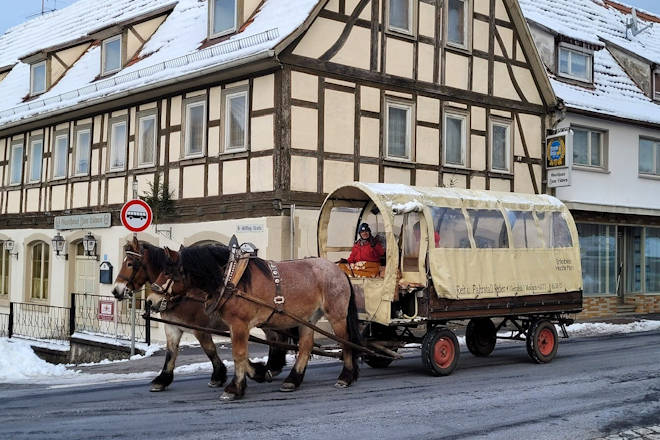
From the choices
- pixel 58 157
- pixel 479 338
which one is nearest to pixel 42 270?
pixel 58 157

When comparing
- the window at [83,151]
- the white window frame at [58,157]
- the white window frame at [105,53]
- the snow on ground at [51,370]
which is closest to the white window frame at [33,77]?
the white window frame at [58,157]

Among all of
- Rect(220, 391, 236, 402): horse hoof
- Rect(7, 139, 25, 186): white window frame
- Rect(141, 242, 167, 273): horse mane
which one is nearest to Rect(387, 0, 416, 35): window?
Rect(141, 242, 167, 273): horse mane

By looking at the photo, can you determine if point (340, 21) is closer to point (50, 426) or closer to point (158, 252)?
point (158, 252)

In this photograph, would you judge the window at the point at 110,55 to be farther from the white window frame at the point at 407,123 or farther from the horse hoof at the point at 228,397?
the horse hoof at the point at 228,397

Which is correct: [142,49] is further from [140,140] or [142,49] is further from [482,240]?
[482,240]

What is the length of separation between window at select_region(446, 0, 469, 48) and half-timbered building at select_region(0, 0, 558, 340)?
1.9 inches

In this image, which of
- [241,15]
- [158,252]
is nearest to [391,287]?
[158,252]

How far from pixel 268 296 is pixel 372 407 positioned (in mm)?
1714

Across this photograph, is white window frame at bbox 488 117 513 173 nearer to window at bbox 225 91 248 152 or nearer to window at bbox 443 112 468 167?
window at bbox 443 112 468 167

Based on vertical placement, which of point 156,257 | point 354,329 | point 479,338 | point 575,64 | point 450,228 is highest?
point 575,64

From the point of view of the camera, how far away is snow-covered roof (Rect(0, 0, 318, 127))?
16.1 metres

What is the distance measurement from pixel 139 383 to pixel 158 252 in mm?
2502

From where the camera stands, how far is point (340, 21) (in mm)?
16578

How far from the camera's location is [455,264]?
10609 millimetres
